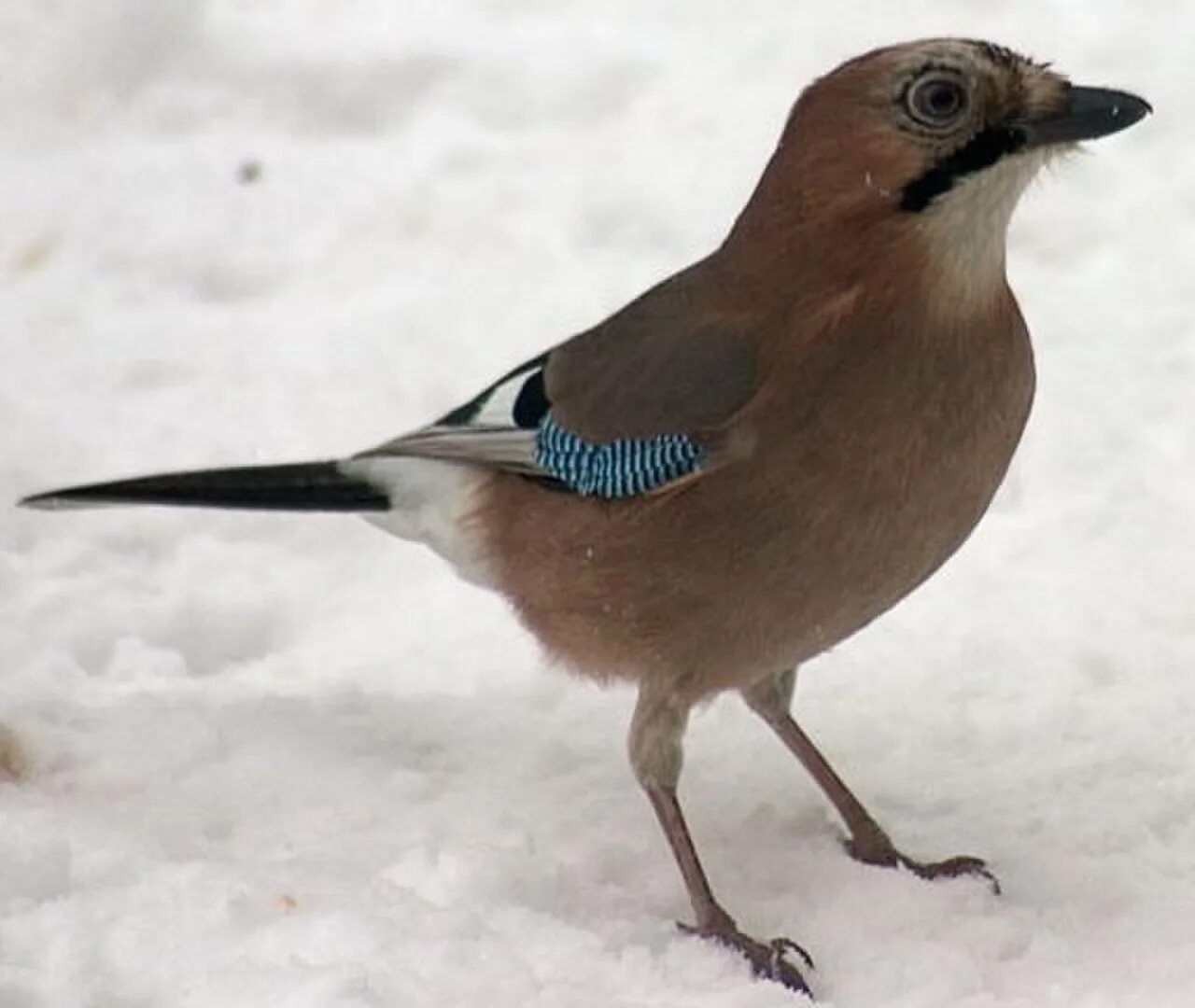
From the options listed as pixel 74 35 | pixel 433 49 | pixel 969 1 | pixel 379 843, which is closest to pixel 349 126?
pixel 433 49

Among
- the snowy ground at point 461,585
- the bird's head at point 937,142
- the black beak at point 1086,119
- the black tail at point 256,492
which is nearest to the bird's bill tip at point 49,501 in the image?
the black tail at point 256,492

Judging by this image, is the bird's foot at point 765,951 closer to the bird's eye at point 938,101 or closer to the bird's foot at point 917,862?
the bird's foot at point 917,862

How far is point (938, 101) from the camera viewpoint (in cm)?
297

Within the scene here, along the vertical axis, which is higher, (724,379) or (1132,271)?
(1132,271)

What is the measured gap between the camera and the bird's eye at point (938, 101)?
9.74ft

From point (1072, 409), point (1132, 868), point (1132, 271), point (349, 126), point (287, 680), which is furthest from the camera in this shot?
point (349, 126)

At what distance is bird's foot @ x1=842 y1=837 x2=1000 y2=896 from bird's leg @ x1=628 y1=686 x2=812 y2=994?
22 centimetres

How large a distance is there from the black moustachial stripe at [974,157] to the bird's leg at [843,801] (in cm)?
80

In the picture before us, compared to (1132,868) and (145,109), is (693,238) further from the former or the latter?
(1132,868)

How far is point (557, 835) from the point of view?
11.1ft

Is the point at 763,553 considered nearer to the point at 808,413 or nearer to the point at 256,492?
the point at 808,413

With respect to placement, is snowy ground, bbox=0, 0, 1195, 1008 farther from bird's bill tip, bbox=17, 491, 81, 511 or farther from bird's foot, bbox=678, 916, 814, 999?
bird's bill tip, bbox=17, 491, 81, 511

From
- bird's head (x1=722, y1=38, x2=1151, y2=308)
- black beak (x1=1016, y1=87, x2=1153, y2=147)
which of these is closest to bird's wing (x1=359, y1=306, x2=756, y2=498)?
bird's head (x1=722, y1=38, x2=1151, y2=308)

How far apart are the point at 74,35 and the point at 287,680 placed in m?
2.27
